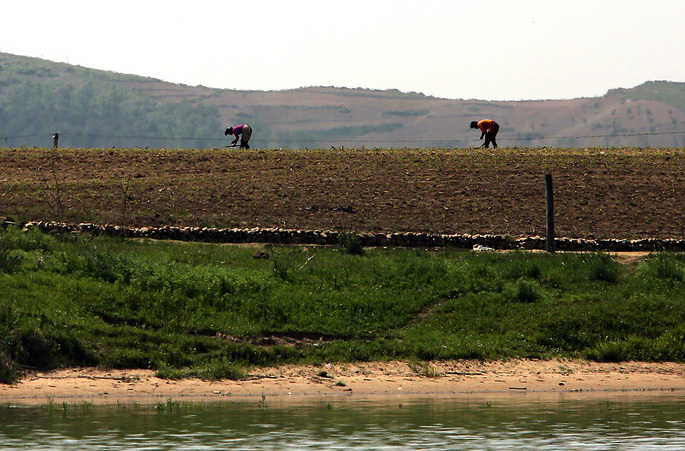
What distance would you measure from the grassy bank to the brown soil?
688 cm

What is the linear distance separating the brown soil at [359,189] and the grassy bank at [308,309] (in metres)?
6.88

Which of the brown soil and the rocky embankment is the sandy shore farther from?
the brown soil

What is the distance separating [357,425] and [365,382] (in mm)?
4240

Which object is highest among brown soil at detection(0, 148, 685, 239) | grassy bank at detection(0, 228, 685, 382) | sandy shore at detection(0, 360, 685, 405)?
brown soil at detection(0, 148, 685, 239)

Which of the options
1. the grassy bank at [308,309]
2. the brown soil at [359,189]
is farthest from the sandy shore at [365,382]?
the brown soil at [359,189]

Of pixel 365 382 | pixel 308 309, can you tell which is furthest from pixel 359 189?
pixel 365 382

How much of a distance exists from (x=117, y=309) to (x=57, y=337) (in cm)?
220

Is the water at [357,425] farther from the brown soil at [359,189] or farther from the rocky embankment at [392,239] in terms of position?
the brown soil at [359,189]

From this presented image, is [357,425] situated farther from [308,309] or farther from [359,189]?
[359,189]

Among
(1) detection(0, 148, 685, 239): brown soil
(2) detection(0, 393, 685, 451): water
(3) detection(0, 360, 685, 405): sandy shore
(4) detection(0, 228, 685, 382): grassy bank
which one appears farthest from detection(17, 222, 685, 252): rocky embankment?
(2) detection(0, 393, 685, 451): water

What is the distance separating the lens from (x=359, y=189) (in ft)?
124

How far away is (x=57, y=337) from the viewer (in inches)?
732

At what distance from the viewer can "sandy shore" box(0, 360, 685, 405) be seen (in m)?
17.3

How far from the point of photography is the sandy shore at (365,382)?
17312mm
